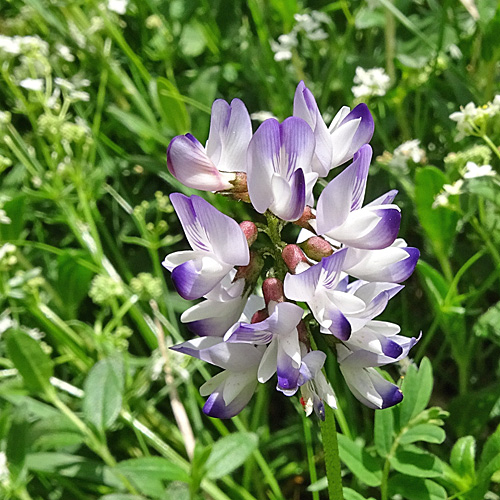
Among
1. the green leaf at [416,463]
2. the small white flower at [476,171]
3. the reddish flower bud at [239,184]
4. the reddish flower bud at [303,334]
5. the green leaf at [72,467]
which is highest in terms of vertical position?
the reddish flower bud at [239,184]

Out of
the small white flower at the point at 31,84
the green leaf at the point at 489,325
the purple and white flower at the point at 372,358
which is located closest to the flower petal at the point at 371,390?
the purple and white flower at the point at 372,358

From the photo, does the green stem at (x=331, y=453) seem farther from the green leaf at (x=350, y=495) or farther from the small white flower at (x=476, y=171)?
the small white flower at (x=476, y=171)

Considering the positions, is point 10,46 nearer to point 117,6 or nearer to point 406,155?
point 117,6

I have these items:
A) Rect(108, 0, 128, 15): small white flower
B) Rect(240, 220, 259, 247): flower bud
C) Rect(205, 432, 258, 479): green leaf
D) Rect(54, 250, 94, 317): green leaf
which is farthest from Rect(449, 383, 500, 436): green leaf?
Rect(108, 0, 128, 15): small white flower

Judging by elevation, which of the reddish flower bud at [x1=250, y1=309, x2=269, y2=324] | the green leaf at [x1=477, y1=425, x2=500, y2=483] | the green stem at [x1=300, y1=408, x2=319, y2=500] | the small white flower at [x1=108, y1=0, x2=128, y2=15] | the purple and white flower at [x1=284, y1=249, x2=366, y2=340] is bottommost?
the green stem at [x1=300, y1=408, x2=319, y2=500]

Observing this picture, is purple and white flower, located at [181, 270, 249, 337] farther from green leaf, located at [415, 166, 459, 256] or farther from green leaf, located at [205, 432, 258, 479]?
green leaf, located at [415, 166, 459, 256]

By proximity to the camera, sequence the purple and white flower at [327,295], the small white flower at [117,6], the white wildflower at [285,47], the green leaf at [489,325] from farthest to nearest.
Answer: the small white flower at [117,6], the white wildflower at [285,47], the green leaf at [489,325], the purple and white flower at [327,295]
